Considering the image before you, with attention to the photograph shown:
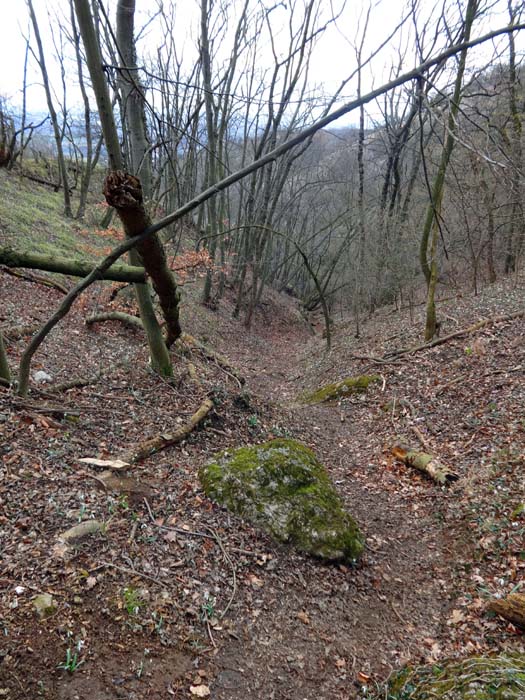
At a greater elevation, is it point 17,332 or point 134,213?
point 134,213

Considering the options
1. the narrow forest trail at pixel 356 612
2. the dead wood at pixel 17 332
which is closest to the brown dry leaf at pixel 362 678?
the narrow forest trail at pixel 356 612

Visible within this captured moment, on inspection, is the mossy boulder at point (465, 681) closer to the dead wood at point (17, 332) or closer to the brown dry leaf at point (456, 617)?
the brown dry leaf at point (456, 617)

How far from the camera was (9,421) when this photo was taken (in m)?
4.20

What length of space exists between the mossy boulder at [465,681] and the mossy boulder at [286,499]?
111 cm

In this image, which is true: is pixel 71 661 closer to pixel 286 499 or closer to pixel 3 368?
pixel 286 499

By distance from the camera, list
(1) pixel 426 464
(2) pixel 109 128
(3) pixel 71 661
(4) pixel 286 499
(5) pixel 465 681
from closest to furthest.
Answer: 1. (3) pixel 71 661
2. (5) pixel 465 681
3. (4) pixel 286 499
4. (2) pixel 109 128
5. (1) pixel 426 464

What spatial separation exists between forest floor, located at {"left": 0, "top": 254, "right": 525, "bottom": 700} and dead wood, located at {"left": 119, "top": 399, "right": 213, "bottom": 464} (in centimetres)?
10

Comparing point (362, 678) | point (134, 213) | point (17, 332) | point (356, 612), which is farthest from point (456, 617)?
point (17, 332)

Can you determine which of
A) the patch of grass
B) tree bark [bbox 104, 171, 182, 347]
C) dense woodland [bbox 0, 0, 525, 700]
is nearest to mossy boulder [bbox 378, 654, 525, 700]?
dense woodland [bbox 0, 0, 525, 700]

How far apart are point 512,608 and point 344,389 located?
6.05 meters

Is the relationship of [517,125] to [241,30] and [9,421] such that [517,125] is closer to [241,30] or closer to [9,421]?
[241,30]

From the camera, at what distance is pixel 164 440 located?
4.87 m

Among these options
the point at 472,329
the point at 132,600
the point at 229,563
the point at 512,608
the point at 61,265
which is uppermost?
the point at 61,265

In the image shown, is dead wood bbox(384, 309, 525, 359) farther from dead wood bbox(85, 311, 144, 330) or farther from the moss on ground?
the moss on ground
